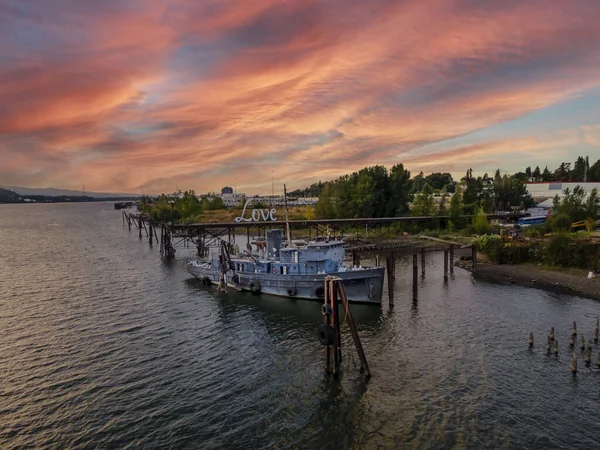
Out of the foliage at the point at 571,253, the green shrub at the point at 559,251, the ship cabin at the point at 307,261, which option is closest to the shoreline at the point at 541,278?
the green shrub at the point at 559,251

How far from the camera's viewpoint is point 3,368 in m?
30.0

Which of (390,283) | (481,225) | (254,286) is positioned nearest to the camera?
(390,283)

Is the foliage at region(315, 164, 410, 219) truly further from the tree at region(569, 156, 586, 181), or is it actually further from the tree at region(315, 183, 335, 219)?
the tree at region(569, 156, 586, 181)

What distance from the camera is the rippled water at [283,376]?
70.7 ft

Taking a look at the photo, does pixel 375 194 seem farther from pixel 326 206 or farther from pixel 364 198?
pixel 326 206

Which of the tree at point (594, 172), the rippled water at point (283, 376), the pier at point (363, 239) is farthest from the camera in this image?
the tree at point (594, 172)

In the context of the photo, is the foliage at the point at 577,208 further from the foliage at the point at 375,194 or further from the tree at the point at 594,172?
the tree at the point at 594,172

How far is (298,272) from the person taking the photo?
48531mm

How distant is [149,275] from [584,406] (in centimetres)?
5909

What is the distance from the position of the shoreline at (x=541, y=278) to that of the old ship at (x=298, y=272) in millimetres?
23105

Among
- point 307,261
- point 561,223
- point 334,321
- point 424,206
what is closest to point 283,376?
point 334,321

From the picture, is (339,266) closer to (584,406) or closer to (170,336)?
(170,336)

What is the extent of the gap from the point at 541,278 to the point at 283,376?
44.1 metres

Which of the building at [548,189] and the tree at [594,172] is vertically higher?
the tree at [594,172]
